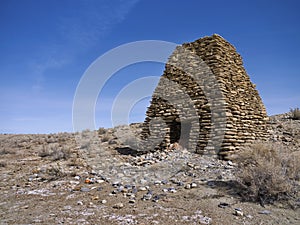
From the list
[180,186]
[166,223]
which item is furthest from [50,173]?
[166,223]

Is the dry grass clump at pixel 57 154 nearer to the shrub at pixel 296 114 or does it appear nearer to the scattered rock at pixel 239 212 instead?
the scattered rock at pixel 239 212

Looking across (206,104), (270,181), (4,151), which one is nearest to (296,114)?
(206,104)

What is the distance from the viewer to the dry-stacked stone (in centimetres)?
848

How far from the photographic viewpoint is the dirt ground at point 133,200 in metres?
3.70

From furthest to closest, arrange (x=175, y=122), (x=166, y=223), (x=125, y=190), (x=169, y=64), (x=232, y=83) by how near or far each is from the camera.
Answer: (x=169, y=64) → (x=175, y=122) → (x=232, y=83) → (x=125, y=190) → (x=166, y=223)

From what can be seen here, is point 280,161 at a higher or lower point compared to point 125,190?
higher

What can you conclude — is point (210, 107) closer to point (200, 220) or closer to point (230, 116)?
point (230, 116)

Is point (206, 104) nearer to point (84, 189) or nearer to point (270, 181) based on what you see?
point (270, 181)

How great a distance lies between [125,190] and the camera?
5.16 m

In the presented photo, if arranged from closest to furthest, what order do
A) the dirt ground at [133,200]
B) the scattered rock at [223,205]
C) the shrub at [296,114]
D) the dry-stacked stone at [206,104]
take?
1. the dirt ground at [133,200]
2. the scattered rock at [223,205]
3. the dry-stacked stone at [206,104]
4. the shrub at [296,114]

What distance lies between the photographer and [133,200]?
4477 millimetres

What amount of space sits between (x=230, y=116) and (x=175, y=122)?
2.68 meters

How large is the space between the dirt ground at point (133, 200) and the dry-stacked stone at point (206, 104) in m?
1.88

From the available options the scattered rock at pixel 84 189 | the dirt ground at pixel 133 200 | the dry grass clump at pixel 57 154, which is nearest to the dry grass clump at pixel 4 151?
the dry grass clump at pixel 57 154
